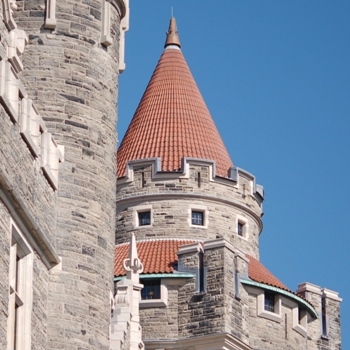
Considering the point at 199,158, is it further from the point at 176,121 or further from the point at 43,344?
the point at 43,344

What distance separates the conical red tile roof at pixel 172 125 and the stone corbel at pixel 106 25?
54.3 feet

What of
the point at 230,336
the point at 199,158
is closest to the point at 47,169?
the point at 230,336

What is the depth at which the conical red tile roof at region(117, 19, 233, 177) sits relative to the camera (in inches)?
1550

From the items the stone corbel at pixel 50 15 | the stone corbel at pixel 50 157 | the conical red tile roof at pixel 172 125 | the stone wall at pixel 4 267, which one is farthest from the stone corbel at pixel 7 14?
the conical red tile roof at pixel 172 125

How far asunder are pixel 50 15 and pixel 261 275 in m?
16.5

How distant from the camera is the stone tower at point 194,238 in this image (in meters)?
35.1

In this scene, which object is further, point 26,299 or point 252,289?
point 252,289

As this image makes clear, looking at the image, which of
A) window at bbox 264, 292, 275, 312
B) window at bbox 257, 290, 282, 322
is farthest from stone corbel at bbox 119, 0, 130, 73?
window at bbox 264, 292, 275, 312

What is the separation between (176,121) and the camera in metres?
40.6

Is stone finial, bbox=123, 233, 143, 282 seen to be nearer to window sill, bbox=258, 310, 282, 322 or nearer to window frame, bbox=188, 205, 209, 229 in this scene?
window sill, bbox=258, 310, 282, 322

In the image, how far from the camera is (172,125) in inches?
1593

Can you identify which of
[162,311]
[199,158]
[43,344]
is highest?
[199,158]

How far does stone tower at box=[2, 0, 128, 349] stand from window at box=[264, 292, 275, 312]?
14.5 meters

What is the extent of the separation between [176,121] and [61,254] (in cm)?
2096
